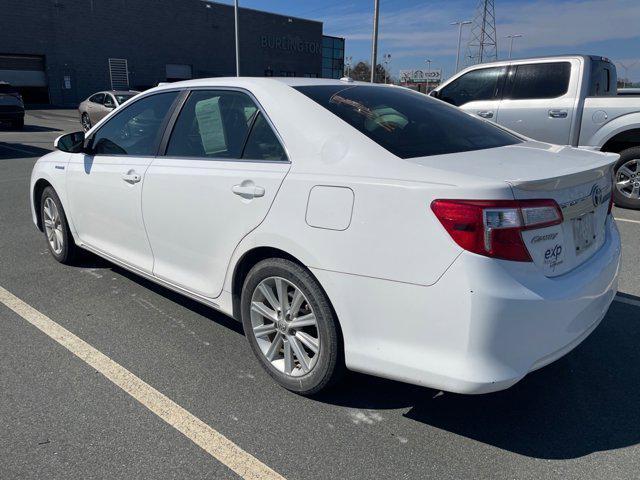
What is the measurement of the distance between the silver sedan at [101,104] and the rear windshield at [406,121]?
55.1ft

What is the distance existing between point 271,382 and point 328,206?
1.14m

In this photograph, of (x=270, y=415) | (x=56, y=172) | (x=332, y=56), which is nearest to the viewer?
(x=270, y=415)

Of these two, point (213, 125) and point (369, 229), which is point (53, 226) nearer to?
point (213, 125)

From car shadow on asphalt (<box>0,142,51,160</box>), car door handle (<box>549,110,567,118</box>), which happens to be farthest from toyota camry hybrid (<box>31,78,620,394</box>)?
car shadow on asphalt (<box>0,142,51,160</box>)

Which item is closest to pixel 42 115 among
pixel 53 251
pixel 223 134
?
pixel 53 251

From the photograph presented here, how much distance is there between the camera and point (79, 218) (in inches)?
172

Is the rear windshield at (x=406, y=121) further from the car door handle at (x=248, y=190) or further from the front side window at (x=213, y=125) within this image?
the car door handle at (x=248, y=190)

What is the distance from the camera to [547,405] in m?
2.76

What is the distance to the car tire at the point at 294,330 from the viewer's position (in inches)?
101

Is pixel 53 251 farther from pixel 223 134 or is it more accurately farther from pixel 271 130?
pixel 271 130

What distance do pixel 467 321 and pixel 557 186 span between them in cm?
72

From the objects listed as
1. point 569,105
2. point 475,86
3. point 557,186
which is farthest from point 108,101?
point 557,186

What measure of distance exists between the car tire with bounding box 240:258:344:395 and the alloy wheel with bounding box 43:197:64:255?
2647 mm

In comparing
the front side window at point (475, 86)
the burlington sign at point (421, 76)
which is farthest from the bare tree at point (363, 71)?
the front side window at point (475, 86)
